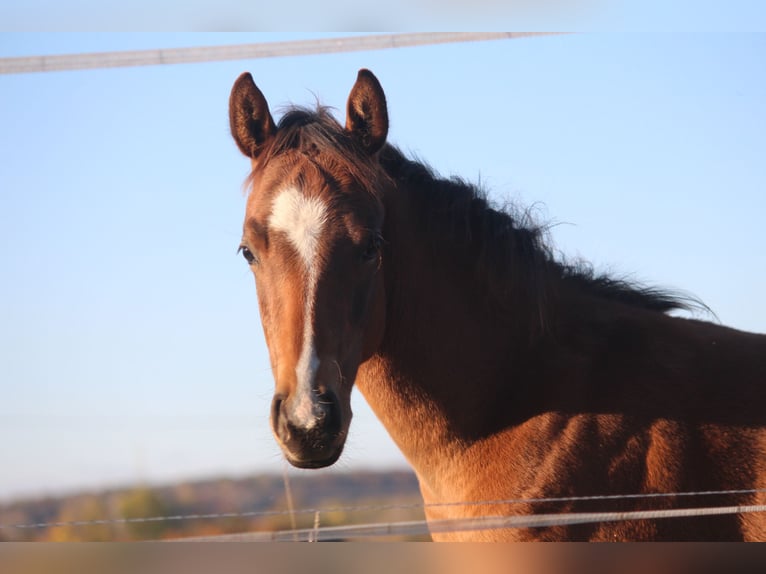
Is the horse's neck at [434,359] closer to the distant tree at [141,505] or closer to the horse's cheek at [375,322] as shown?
the horse's cheek at [375,322]

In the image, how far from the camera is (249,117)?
1781 millimetres

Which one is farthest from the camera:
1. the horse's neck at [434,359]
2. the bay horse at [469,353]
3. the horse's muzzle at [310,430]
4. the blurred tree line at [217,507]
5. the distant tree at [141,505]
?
the distant tree at [141,505]

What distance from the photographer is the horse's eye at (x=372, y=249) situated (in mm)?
1629

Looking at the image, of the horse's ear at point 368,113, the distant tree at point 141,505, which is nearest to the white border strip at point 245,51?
the horse's ear at point 368,113

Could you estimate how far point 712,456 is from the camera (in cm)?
165

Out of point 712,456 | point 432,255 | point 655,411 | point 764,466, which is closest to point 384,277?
point 432,255

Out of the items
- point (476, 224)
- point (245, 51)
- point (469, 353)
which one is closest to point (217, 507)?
point (469, 353)

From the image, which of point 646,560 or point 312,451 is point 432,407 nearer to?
point 312,451

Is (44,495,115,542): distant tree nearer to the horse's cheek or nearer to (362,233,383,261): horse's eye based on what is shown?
the horse's cheek

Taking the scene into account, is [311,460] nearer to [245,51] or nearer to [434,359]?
[434,359]

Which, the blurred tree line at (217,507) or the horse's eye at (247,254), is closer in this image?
the horse's eye at (247,254)

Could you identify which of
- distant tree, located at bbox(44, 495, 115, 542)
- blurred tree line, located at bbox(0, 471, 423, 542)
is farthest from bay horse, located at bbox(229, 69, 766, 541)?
distant tree, located at bbox(44, 495, 115, 542)

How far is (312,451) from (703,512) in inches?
35.9

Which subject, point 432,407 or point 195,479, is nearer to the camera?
point 432,407
